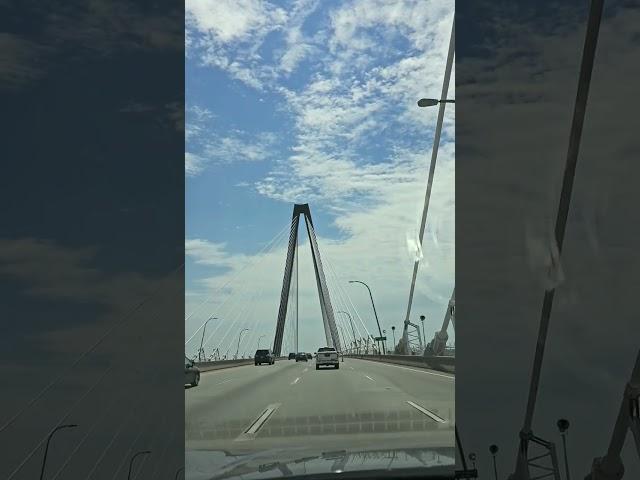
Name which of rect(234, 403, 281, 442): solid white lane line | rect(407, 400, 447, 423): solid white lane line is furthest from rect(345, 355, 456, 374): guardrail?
rect(234, 403, 281, 442): solid white lane line

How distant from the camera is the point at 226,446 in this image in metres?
6.97

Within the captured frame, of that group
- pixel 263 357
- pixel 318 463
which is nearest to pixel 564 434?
pixel 318 463

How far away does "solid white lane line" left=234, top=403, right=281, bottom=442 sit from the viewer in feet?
25.8

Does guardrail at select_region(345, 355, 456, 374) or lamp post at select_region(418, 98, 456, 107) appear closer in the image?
lamp post at select_region(418, 98, 456, 107)

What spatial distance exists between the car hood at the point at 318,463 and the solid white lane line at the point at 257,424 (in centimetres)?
175

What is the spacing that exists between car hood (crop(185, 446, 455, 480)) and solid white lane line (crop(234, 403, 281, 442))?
175 centimetres

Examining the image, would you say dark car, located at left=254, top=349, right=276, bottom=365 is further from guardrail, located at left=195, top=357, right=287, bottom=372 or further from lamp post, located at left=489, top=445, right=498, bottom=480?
lamp post, located at left=489, top=445, right=498, bottom=480

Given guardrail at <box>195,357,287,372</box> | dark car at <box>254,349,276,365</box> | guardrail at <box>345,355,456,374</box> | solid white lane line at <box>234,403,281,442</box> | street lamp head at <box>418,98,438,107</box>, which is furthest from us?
dark car at <box>254,349,276,365</box>

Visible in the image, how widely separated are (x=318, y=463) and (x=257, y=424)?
439 cm

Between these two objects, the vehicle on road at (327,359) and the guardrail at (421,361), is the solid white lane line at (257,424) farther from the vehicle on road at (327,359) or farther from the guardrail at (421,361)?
the vehicle on road at (327,359)

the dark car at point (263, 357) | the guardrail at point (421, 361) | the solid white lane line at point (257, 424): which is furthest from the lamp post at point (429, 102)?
the dark car at point (263, 357)
